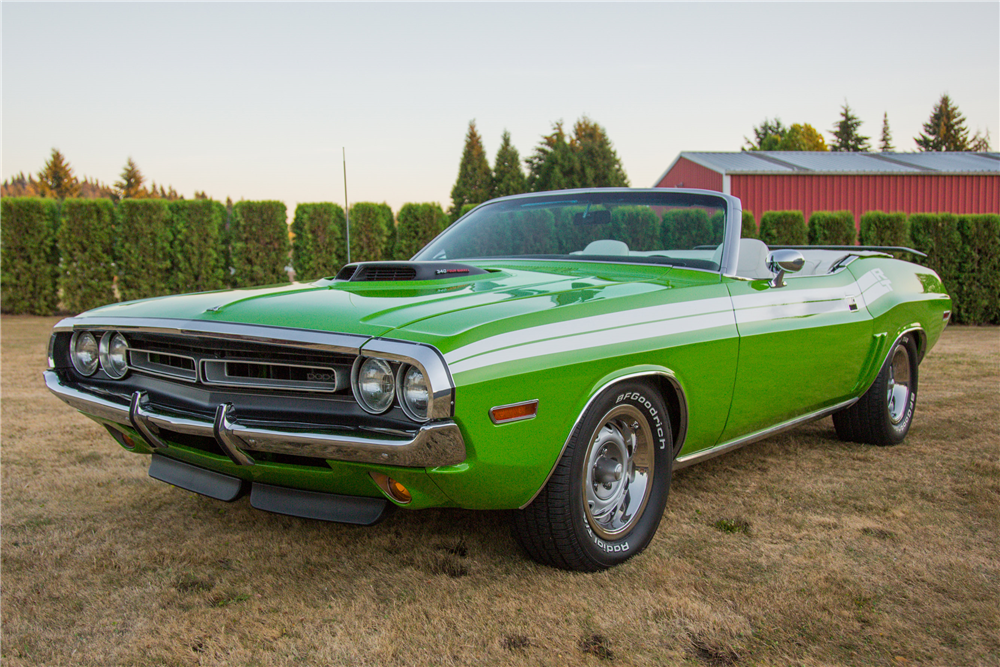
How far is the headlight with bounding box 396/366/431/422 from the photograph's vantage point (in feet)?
6.98

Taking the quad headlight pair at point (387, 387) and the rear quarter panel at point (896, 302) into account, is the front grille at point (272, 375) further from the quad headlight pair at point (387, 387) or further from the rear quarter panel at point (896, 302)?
the rear quarter panel at point (896, 302)

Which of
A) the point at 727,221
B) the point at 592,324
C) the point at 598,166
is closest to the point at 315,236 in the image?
the point at 727,221

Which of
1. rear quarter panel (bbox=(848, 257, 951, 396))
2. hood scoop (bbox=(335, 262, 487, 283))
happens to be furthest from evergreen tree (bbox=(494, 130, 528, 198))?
hood scoop (bbox=(335, 262, 487, 283))

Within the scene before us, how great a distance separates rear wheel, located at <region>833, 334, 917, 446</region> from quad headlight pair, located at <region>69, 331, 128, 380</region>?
12.5ft

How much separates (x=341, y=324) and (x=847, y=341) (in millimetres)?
2748

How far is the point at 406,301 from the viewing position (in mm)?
2574

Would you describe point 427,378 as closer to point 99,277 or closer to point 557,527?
point 557,527

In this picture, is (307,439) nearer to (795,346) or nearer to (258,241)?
(795,346)

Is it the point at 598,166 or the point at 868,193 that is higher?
the point at 598,166

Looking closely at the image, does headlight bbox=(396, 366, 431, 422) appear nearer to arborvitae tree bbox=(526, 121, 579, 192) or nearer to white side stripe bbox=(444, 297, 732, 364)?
white side stripe bbox=(444, 297, 732, 364)

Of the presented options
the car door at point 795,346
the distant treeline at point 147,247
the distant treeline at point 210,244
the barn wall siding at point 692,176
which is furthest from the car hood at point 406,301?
the barn wall siding at point 692,176

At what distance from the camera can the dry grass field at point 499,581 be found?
7.07ft

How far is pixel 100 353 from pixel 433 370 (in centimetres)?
158

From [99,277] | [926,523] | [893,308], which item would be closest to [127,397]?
[926,523]
